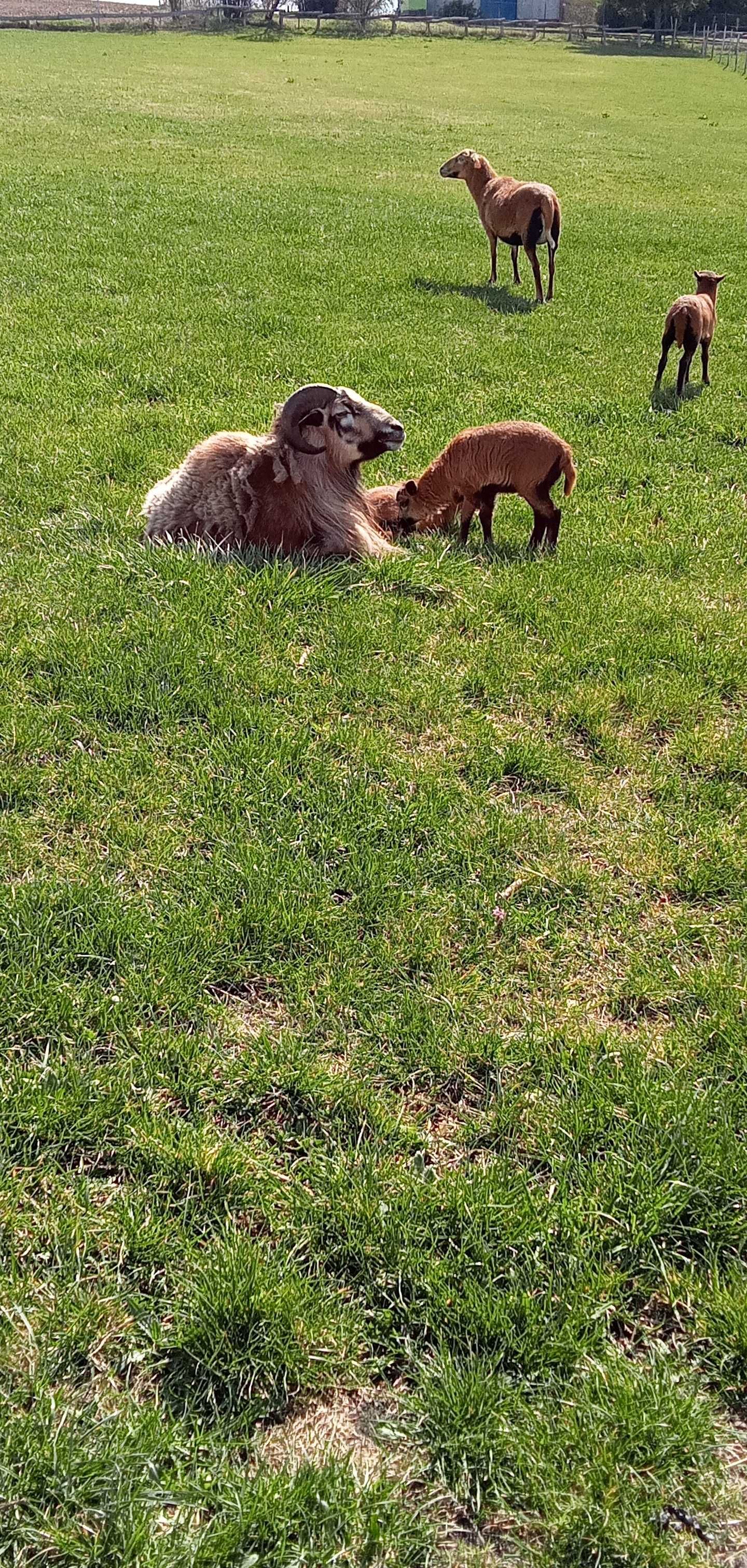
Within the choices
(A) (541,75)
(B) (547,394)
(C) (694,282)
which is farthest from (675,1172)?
(A) (541,75)

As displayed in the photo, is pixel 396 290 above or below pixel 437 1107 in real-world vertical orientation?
above

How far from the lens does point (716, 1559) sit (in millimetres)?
2293

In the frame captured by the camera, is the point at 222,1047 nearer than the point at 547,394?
Yes

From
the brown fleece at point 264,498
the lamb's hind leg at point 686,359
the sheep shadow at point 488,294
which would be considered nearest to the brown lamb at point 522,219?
the sheep shadow at point 488,294

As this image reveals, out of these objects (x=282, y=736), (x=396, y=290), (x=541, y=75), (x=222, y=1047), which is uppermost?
(x=541, y=75)

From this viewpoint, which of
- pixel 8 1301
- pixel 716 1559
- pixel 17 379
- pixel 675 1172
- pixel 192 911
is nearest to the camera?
pixel 716 1559

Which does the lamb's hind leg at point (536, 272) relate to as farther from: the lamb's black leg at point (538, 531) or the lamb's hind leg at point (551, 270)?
the lamb's black leg at point (538, 531)

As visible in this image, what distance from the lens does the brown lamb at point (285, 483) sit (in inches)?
246

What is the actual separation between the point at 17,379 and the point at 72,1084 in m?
8.09

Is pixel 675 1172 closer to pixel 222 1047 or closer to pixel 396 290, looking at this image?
pixel 222 1047

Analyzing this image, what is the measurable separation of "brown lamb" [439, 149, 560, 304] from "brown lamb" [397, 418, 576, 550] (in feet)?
26.4

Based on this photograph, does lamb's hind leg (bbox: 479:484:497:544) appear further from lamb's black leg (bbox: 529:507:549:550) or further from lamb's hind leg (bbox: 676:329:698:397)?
lamb's hind leg (bbox: 676:329:698:397)

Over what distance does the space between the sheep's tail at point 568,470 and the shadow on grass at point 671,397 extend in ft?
11.2

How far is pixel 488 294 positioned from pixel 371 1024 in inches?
506
